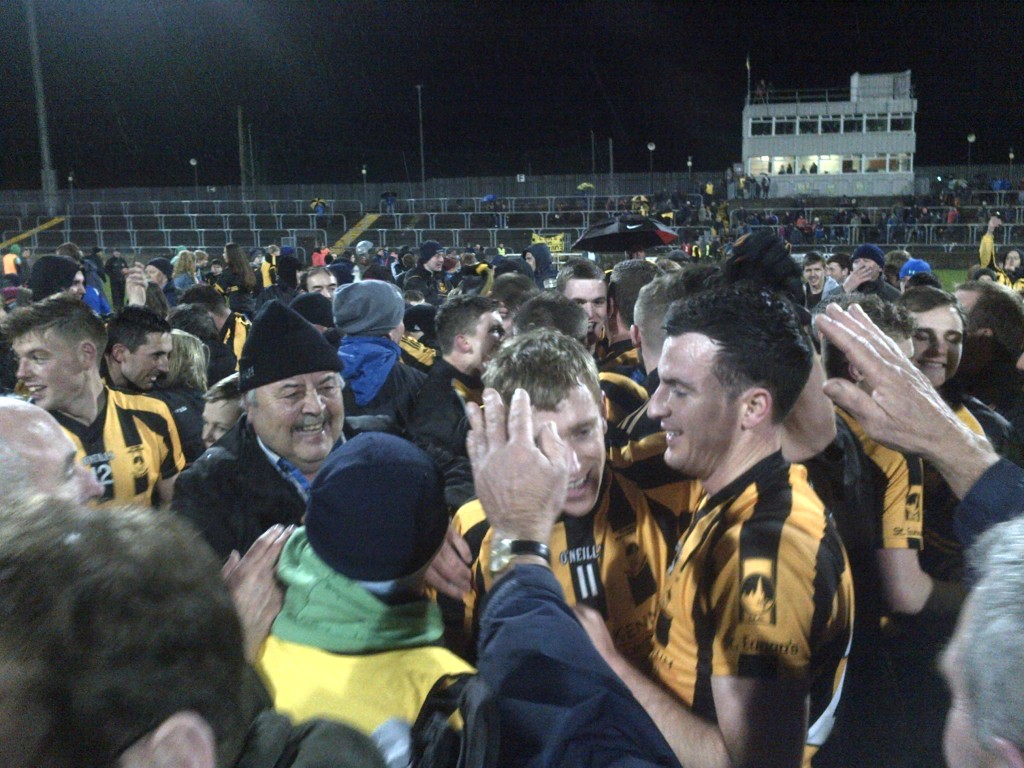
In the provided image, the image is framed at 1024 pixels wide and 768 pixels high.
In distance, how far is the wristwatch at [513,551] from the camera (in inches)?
63.7

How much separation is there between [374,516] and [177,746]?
77 cm

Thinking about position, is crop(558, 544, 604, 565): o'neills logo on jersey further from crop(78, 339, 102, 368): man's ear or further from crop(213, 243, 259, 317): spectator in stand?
crop(213, 243, 259, 317): spectator in stand

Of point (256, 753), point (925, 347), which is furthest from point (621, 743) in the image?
point (925, 347)

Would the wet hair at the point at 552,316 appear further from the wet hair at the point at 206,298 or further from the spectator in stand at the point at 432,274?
the spectator in stand at the point at 432,274

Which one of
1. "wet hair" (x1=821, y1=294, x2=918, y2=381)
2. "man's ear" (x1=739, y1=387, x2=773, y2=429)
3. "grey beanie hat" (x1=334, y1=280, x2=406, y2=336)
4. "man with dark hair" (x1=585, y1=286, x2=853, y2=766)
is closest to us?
"man with dark hair" (x1=585, y1=286, x2=853, y2=766)

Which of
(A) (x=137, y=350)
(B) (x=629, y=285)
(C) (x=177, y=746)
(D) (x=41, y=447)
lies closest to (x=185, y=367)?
(A) (x=137, y=350)

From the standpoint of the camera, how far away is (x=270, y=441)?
300cm

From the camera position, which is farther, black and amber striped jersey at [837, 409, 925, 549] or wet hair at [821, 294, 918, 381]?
wet hair at [821, 294, 918, 381]

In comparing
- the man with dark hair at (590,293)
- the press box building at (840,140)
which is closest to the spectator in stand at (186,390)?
the man with dark hair at (590,293)

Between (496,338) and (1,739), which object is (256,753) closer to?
(1,739)

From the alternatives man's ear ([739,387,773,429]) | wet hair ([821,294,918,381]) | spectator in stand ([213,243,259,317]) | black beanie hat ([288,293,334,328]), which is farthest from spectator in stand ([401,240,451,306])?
man's ear ([739,387,773,429])

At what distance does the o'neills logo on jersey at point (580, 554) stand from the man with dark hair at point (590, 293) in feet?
11.4

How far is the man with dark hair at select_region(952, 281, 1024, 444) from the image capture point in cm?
449

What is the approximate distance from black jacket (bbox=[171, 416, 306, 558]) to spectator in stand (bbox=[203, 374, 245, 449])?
955 mm
